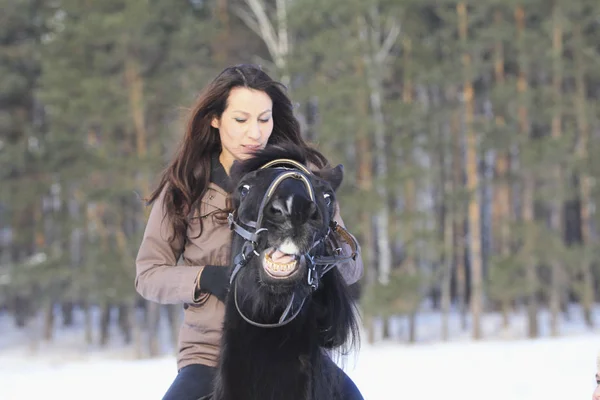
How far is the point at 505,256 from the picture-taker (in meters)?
21.4

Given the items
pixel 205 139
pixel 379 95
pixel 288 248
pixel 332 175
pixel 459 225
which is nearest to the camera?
pixel 288 248

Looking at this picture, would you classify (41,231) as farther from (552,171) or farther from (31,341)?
(552,171)

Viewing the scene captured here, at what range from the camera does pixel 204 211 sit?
8.64ft

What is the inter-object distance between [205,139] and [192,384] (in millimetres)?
853

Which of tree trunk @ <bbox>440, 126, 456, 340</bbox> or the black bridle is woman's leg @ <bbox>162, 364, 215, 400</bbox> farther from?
tree trunk @ <bbox>440, 126, 456, 340</bbox>

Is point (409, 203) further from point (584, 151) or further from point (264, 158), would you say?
point (264, 158)

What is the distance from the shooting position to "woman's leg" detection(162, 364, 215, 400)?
237cm

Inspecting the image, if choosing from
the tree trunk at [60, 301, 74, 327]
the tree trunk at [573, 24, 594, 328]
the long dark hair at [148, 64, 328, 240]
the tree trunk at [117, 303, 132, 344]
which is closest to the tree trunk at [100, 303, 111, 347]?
the tree trunk at [117, 303, 132, 344]

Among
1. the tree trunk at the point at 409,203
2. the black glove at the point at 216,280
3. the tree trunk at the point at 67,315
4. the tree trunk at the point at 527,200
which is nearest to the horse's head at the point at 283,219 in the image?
the black glove at the point at 216,280

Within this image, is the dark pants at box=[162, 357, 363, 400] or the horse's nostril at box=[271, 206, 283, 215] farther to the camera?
the dark pants at box=[162, 357, 363, 400]

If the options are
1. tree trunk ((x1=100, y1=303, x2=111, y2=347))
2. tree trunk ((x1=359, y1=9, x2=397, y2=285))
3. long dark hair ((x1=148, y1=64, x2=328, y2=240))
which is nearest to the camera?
long dark hair ((x1=148, y1=64, x2=328, y2=240))

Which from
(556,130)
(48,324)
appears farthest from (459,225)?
(48,324)

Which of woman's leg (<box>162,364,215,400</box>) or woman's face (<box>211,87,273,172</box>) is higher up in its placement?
woman's face (<box>211,87,273,172</box>)

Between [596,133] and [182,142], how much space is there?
24.8 meters
